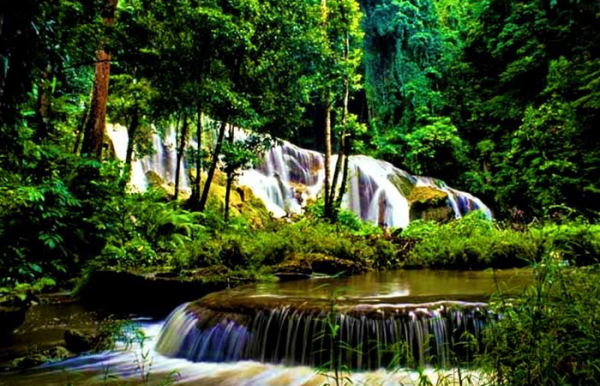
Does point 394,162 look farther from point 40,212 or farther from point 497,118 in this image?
point 40,212

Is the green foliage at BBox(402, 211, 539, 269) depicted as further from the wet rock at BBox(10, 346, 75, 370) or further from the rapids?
the wet rock at BBox(10, 346, 75, 370)

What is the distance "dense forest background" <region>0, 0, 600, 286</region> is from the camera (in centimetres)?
335

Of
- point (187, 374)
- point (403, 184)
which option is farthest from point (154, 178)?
point (187, 374)

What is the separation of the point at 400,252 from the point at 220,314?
236 inches

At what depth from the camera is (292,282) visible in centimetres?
733

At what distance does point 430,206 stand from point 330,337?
16.2 metres

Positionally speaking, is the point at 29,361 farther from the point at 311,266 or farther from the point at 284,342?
the point at 311,266

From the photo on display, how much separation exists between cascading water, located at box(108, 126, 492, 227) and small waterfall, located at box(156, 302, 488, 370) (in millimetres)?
12865

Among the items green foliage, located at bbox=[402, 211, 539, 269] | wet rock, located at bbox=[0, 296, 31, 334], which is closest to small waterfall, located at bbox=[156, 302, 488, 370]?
wet rock, located at bbox=[0, 296, 31, 334]

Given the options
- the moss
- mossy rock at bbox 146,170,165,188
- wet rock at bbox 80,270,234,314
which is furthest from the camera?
the moss

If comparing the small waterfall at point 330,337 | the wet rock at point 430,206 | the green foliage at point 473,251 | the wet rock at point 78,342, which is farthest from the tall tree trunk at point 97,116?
the wet rock at point 430,206

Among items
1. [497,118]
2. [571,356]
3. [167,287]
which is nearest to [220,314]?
[167,287]

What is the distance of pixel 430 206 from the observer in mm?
19375

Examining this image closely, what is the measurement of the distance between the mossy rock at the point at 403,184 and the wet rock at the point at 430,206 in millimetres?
1216
